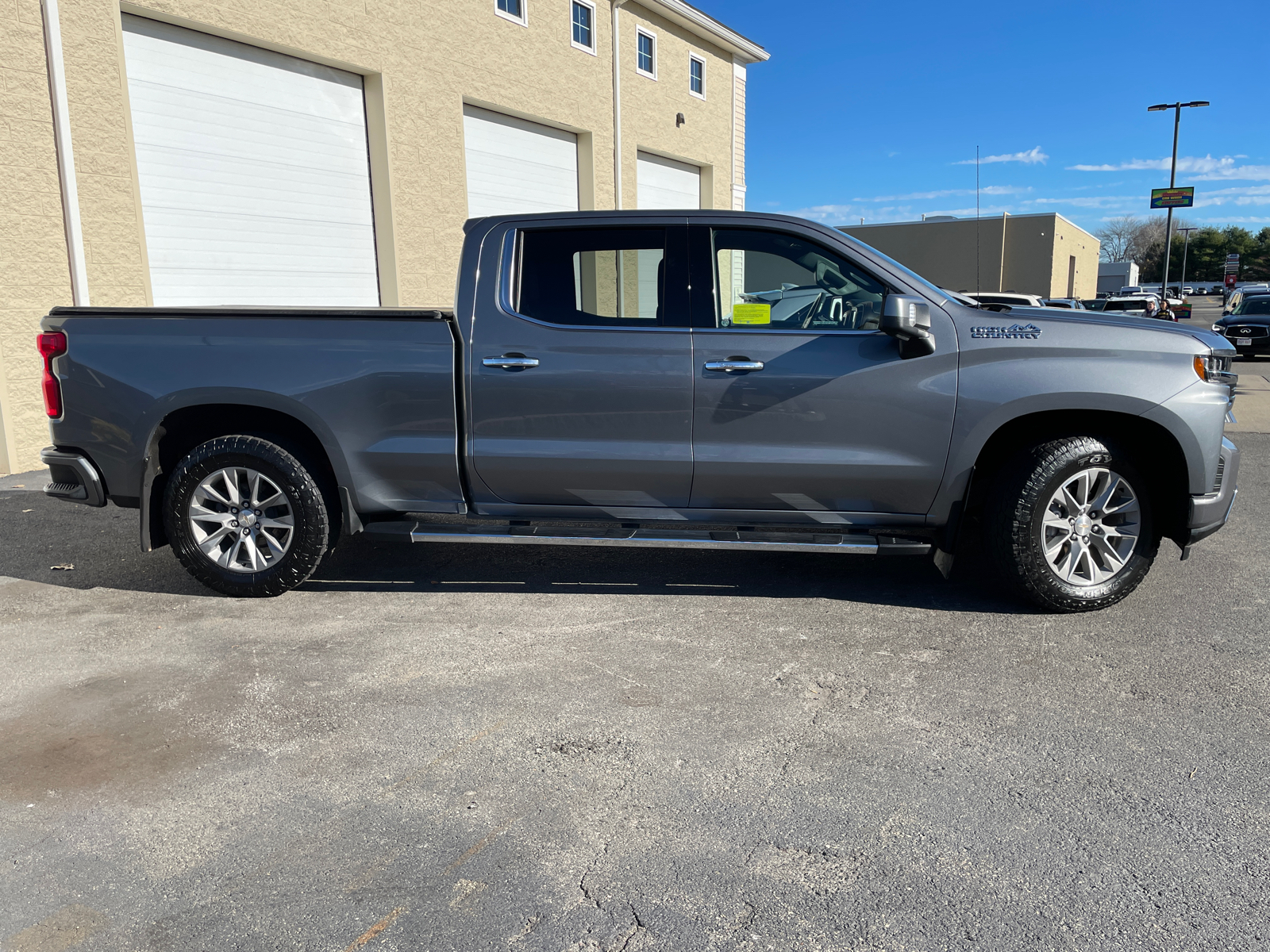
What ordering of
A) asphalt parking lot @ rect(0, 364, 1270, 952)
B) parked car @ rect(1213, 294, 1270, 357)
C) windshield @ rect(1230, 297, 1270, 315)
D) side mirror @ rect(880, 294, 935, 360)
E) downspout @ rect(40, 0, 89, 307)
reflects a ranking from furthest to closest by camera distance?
windshield @ rect(1230, 297, 1270, 315) → parked car @ rect(1213, 294, 1270, 357) → downspout @ rect(40, 0, 89, 307) → side mirror @ rect(880, 294, 935, 360) → asphalt parking lot @ rect(0, 364, 1270, 952)

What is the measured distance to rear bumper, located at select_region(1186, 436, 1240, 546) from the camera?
4.42 metres

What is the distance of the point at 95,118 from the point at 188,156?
1187 mm

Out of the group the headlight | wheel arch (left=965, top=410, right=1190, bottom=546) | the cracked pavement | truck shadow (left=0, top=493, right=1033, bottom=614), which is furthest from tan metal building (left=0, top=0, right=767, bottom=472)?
the headlight

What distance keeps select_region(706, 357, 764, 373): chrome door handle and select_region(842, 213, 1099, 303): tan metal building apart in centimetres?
4442

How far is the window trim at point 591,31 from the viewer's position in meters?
14.8

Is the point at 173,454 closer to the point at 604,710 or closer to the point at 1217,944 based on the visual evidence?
the point at 604,710

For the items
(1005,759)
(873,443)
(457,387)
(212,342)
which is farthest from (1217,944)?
(212,342)

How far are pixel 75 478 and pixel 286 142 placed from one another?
7164mm

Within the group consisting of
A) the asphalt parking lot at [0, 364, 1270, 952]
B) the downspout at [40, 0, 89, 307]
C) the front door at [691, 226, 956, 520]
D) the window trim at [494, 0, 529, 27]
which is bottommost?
the asphalt parking lot at [0, 364, 1270, 952]

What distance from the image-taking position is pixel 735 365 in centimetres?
448

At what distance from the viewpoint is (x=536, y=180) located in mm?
14766

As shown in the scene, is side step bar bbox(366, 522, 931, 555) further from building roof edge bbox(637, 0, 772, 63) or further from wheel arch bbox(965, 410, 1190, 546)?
building roof edge bbox(637, 0, 772, 63)

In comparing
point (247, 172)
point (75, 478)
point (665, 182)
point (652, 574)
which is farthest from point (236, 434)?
point (665, 182)

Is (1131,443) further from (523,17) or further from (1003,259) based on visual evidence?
(1003,259)
